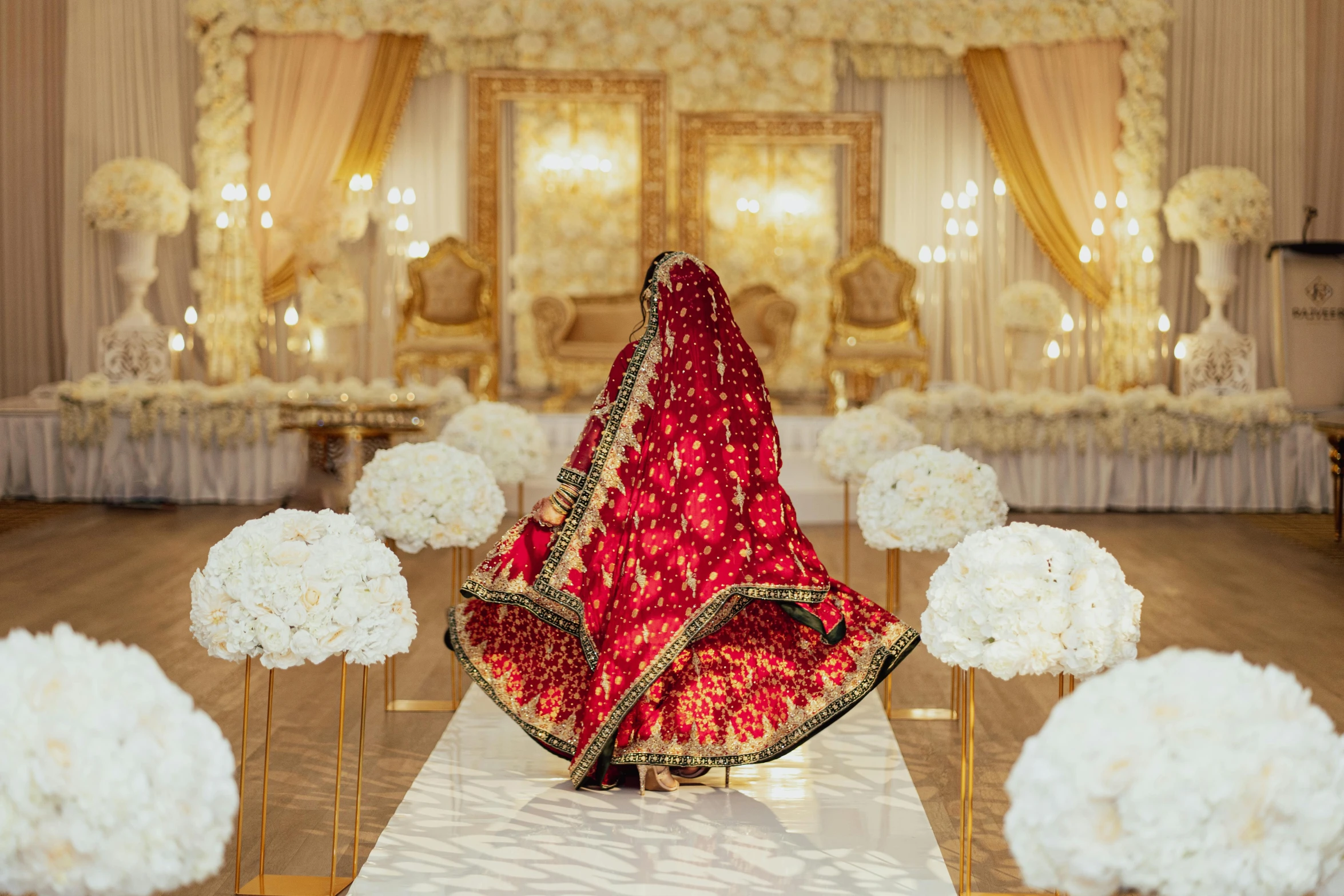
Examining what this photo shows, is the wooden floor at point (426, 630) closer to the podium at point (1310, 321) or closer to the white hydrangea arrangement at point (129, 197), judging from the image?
the podium at point (1310, 321)

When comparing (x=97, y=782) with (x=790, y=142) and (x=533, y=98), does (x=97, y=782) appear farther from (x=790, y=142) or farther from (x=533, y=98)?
(x=790, y=142)

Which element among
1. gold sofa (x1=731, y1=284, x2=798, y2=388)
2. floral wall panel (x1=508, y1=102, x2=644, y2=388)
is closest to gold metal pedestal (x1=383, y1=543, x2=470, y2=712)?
gold sofa (x1=731, y1=284, x2=798, y2=388)

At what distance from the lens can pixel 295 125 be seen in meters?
9.63

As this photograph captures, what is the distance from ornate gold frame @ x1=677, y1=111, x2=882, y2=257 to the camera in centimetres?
1005

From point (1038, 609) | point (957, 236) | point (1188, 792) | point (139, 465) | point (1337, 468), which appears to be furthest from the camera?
point (957, 236)

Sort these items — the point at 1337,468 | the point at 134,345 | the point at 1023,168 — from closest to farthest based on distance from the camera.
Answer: the point at 1337,468 → the point at 134,345 → the point at 1023,168

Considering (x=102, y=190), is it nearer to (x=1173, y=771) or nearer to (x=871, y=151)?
(x=871, y=151)

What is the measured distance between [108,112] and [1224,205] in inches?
297

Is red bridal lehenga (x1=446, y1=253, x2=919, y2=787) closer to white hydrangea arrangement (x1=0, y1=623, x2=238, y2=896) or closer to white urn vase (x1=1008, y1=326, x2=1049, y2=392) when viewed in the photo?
white hydrangea arrangement (x1=0, y1=623, x2=238, y2=896)

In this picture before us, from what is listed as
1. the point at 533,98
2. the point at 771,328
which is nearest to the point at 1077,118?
the point at 771,328

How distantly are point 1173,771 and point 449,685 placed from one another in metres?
3.13

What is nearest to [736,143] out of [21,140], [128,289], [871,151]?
[871,151]

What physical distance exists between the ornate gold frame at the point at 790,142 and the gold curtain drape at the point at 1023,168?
0.79m

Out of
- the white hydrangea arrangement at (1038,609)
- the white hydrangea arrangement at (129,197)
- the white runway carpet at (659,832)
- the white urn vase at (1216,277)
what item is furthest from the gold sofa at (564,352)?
the white hydrangea arrangement at (1038,609)
